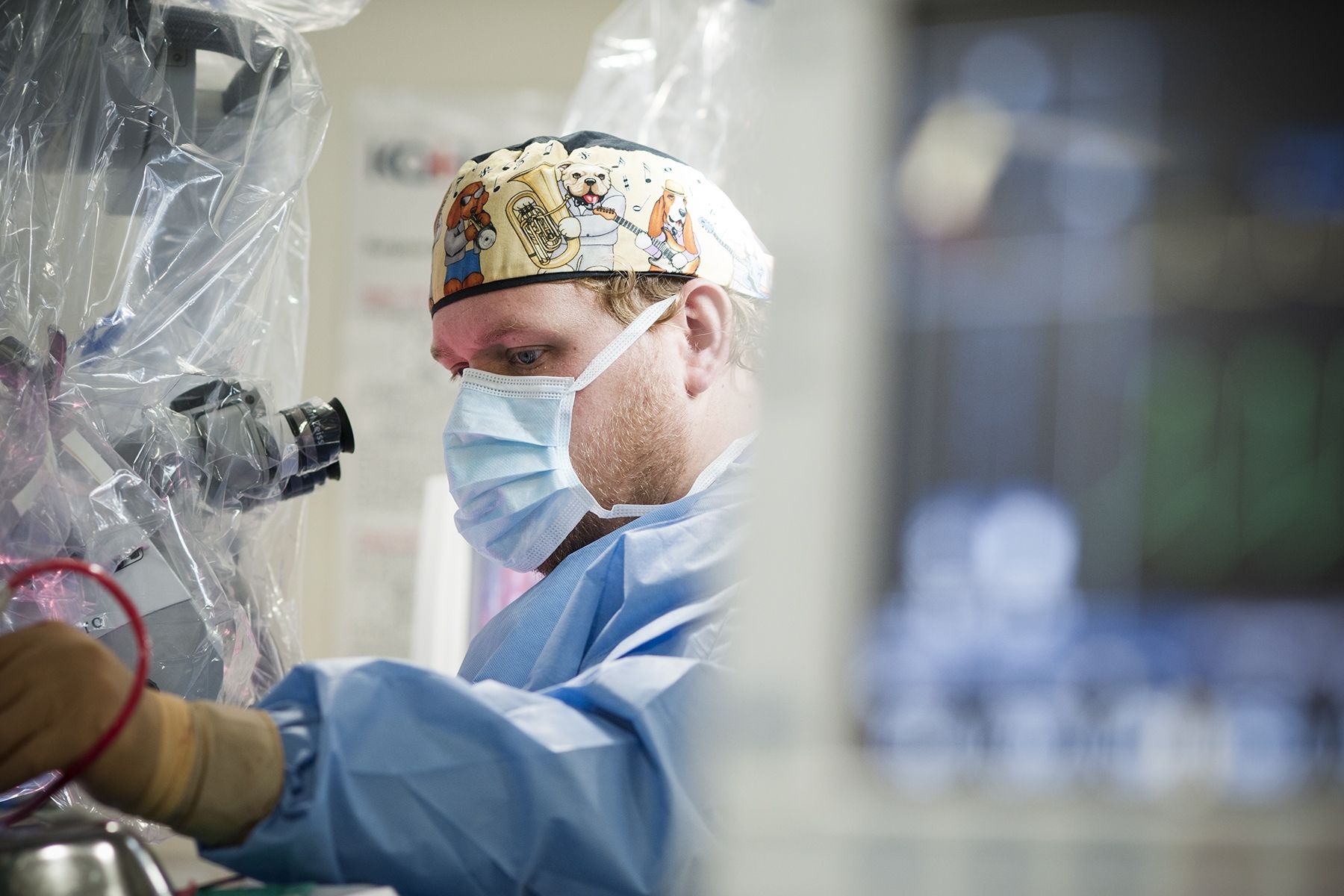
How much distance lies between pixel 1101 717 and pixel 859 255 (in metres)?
0.20

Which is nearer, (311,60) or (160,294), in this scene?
(160,294)

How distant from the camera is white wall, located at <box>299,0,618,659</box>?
327 cm

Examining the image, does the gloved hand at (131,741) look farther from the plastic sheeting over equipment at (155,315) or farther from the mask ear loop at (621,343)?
the mask ear loop at (621,343)

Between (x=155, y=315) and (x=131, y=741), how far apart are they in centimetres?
68

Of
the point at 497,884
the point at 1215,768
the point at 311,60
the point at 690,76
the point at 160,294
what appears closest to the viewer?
the point at 1215,768

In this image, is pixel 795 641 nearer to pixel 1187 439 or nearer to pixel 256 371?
pixel 1187 439

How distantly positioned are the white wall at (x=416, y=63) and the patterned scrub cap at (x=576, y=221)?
1.95 meters

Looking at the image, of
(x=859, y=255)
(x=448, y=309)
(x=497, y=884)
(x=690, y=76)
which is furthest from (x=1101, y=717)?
(x=690, y=76)

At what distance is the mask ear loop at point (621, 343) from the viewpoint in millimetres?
1316

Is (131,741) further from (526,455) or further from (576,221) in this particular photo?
(576,221)

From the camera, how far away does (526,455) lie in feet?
4.32

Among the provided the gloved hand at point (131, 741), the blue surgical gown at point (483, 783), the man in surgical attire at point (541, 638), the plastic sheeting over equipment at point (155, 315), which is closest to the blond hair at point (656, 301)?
the man in surgical attire at point (541, 638)

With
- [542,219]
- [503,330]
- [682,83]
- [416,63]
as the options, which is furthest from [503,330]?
[416,63]

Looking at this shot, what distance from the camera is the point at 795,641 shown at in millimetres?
435
